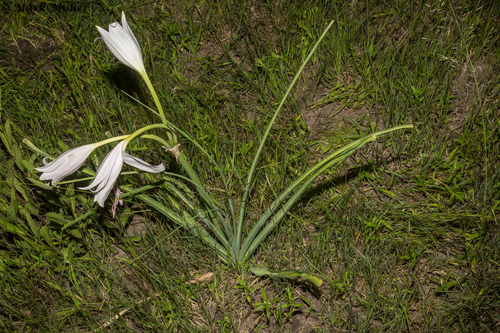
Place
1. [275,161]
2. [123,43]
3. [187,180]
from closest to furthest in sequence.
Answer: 1. [123,43]
2. [187,180]
3. [275,161]

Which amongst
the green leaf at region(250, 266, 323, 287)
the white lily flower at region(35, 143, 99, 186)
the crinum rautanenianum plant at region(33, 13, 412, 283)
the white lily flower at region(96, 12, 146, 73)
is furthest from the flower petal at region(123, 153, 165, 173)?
the green leaf at region(250, 266, 323, 287)

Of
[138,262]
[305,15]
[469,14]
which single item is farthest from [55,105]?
[469,14]

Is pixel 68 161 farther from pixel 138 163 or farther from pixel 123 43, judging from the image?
pixel 123 43

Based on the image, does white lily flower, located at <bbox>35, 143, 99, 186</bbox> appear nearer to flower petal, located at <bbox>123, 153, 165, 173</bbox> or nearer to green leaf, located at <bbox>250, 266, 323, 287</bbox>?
flower petal, located at <bbox>123, 153, 165, 173</bbox>

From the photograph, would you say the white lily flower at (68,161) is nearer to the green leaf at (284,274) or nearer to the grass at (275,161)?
the grass at (275,161)

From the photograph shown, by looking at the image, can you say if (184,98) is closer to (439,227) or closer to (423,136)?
(423,136)

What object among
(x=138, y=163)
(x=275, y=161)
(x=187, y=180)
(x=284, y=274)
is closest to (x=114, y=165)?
(x=138, y=163)

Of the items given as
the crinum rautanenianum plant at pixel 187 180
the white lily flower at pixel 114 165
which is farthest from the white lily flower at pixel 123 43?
the white lily flower at pixel 114 165
